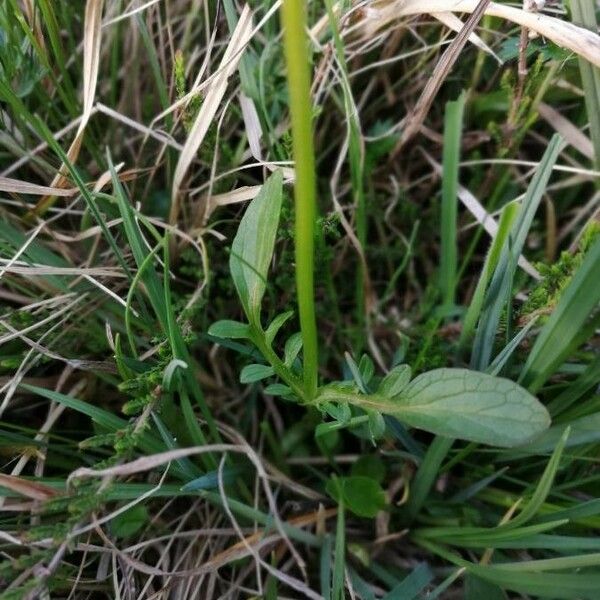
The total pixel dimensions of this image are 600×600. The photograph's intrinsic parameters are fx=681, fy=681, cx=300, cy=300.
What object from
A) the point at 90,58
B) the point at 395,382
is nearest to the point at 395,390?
the point at 395,382

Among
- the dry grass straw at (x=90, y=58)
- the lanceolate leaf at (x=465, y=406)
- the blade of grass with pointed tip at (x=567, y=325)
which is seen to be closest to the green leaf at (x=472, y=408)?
the lanceolate leaf at (x=465, y=406)

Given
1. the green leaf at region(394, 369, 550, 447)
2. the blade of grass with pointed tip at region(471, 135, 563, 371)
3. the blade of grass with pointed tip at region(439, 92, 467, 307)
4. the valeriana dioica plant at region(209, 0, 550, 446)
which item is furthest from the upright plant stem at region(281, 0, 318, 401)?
the blade of grass with pointed tip at region(439, 92, 467, 307)

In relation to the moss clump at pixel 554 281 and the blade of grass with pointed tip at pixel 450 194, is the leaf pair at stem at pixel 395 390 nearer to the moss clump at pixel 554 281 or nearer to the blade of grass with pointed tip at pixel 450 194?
the moss clump at pixel 554 281

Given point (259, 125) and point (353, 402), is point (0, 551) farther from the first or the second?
point (259, 125)

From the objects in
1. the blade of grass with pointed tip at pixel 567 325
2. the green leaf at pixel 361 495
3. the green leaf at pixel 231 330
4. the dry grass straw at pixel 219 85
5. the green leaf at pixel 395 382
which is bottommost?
the green leaf at pixel 361 495

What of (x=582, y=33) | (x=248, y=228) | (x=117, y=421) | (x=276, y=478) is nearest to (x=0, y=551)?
(x=117, y=421)

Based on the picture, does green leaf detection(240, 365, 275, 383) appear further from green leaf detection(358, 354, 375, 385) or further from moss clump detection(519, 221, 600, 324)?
moss clump detection(519, 221, 600, 324)

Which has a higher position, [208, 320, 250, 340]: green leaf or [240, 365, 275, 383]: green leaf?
[208, 320, 250, 340]: green leaf
